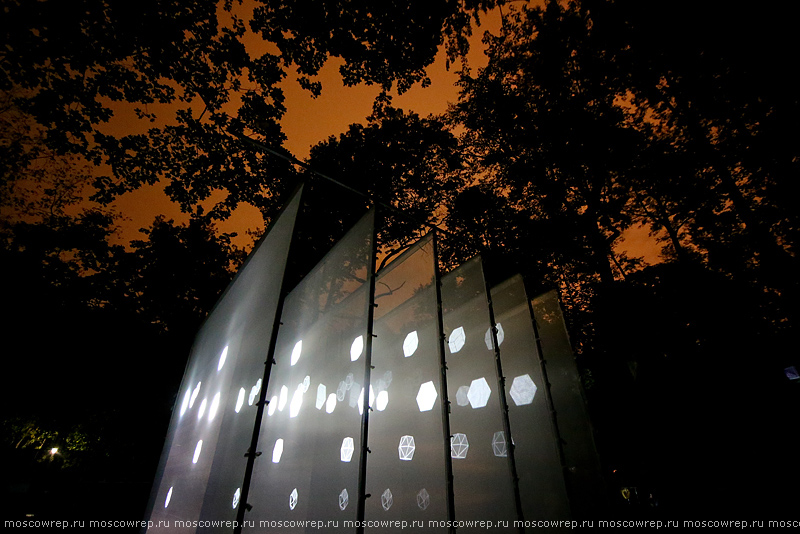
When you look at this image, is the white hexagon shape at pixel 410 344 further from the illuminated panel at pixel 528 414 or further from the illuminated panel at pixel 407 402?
the illuminated panel at pixel 528 414

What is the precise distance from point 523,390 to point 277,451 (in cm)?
297

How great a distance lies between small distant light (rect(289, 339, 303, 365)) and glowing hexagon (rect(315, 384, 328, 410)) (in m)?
0.59

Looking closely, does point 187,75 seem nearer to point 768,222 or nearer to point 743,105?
point 743,105

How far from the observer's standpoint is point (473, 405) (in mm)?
3814

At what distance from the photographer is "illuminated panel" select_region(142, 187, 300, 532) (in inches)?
99.0

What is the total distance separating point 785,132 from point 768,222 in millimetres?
2663

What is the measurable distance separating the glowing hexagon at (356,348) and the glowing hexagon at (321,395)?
0.45 meters

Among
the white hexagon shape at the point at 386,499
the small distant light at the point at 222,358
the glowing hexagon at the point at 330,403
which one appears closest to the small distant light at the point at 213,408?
the small distant light at the point at 222,358

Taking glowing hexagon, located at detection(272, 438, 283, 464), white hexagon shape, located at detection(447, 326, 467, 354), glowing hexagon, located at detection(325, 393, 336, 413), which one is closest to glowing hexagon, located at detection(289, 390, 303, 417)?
glowing hexagon, located at detection(272, 438, 283, 464)

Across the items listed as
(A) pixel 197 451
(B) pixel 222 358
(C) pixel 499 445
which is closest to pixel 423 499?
(C) pixel 499 445

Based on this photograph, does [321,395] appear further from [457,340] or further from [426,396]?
[457,340]

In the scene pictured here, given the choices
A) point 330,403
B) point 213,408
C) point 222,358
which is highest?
point 222,358

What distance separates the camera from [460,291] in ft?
14.9

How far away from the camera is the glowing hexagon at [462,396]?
3.92 metres
